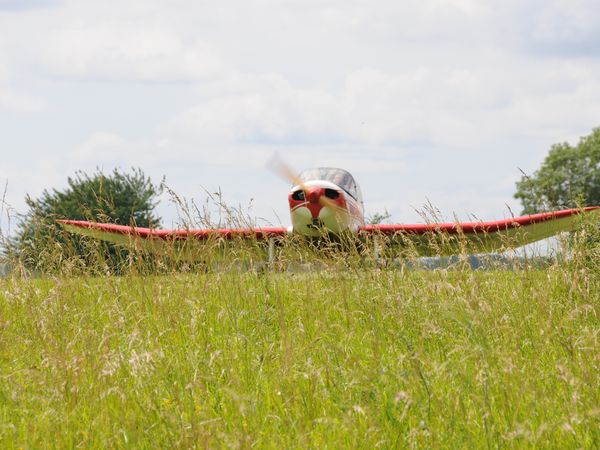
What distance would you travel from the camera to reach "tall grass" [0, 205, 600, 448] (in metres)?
3.23

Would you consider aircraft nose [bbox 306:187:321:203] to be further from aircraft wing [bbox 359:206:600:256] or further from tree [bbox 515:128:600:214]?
tree [bbox 515:128:600:214]

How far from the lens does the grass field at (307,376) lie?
126 inches

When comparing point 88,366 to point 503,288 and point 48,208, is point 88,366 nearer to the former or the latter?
point 503,288

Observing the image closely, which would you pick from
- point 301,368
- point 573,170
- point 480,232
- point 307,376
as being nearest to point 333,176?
point 480,232

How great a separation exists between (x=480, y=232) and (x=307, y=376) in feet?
44.9

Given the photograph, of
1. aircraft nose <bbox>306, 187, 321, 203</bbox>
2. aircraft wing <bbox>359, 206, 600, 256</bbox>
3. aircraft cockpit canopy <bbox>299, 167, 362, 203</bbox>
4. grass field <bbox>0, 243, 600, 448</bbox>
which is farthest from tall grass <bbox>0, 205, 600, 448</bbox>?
aircraft cockpit canopy <bbox>299, 167, 362, 203</bbox>

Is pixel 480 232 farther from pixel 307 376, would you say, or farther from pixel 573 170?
pixel 573 170

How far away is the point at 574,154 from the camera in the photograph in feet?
161

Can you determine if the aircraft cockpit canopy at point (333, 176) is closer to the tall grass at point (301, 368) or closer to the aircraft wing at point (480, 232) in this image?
the aircraft wing at point (480, 232)

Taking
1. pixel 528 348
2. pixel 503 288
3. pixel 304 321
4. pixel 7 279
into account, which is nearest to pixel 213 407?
pixel 304 321

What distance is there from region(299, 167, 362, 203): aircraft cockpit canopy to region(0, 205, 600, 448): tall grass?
8023mm

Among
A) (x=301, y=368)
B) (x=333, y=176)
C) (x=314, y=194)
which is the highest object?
(x=333, y=176)

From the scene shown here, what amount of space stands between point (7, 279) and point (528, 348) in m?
5.34

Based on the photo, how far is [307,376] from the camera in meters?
3.72
